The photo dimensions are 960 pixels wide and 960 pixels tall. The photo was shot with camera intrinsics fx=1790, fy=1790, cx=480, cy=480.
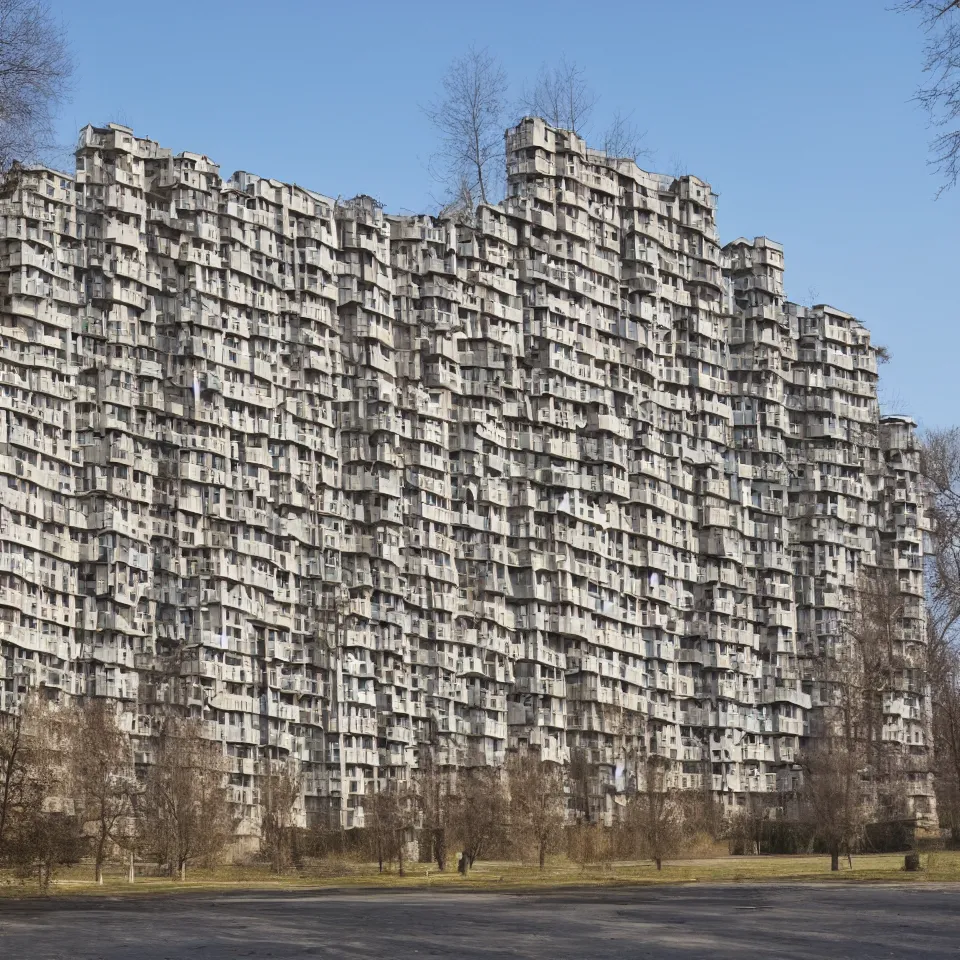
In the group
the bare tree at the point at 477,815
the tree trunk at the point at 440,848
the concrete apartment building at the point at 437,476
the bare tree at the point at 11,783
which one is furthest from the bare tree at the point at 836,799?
the bare tree at the point at 11,783

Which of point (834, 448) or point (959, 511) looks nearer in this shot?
point (959, 511)

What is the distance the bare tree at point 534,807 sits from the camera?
94312mm

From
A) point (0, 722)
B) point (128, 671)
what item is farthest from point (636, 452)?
point (0, 722)

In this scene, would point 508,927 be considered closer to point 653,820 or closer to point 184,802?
point 184,802

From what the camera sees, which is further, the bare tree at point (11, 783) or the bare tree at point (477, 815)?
the bare tree at point (477, 815)

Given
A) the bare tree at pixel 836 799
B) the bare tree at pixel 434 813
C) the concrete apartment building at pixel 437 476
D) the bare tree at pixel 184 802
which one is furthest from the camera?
the concrete apartment building at pixel 437 476

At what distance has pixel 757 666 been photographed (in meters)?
135

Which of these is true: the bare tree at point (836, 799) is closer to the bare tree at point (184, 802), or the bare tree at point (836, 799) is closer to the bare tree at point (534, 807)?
the bare tree at point (534, 807)

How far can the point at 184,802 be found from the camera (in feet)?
291

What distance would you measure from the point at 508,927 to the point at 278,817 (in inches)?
2484

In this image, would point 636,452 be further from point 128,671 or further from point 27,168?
point 27,168

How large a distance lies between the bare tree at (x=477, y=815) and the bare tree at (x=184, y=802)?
1288 centimetres

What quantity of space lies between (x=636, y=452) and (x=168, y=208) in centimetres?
3904

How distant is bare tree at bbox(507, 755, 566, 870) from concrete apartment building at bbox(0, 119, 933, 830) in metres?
15.6
